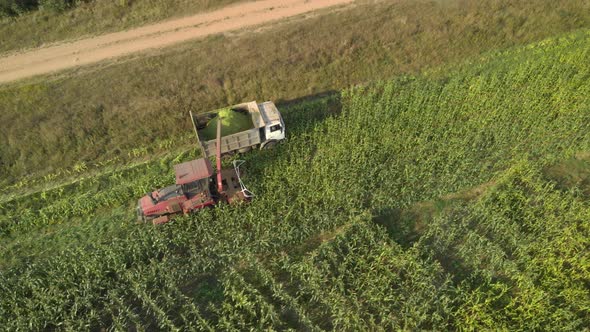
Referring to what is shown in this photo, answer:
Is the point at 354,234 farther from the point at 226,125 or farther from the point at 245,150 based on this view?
the point at 226,125

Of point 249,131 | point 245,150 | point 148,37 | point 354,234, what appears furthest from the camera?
point 148,37

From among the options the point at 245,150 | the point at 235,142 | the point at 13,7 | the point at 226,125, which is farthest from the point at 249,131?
the point at 13,7

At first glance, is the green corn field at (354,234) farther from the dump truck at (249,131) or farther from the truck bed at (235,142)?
the truck bed at (235,142)

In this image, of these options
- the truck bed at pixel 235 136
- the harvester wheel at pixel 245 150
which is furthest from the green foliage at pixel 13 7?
the harvester wheel at pixel 245 150

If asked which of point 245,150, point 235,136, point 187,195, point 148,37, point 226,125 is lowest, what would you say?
point 187,195

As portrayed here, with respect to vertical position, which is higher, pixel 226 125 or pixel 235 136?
pixel 226 125

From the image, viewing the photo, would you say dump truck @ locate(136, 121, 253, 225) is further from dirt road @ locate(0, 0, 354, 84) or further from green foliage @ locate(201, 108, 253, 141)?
dirt road @ locate(0, 0, 354, 84)
